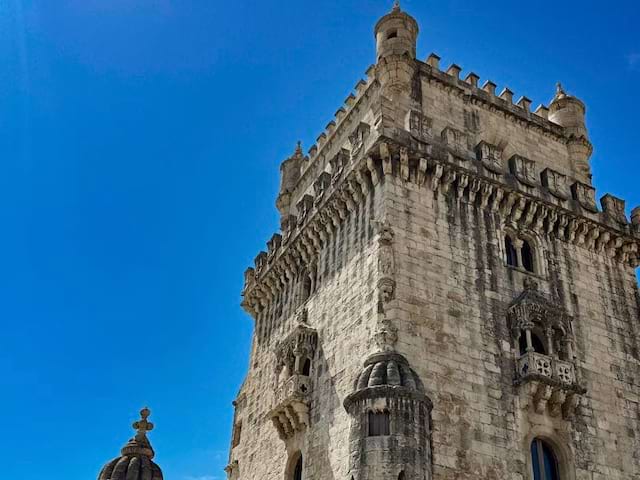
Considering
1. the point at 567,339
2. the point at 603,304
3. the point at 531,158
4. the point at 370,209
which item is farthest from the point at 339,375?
the point at 531,158

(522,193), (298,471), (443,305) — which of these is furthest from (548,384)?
(298,471)

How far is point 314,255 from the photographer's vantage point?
2773 centimetres

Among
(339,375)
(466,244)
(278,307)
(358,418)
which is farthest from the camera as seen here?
(278,307)

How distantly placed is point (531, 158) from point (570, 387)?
415 inches

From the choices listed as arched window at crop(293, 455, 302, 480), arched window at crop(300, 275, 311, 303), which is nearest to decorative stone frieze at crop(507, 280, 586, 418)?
arched window at crop(293, 455, 302, 480)

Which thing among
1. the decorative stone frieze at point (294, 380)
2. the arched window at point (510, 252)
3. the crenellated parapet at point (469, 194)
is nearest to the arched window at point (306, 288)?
the crenellated parapet at point (469, 194)

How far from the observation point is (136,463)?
69.8 ft

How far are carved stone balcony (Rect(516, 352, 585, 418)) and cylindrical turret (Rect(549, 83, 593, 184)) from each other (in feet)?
34.6

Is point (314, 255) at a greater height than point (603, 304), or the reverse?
point (314, 255)

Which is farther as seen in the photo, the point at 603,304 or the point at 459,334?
the point at 603,304

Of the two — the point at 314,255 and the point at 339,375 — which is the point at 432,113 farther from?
the point at 339,375

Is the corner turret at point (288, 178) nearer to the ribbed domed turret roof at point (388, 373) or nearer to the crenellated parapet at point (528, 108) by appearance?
the crenellated parapet at point (528, 108)

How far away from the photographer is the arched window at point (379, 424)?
18688mm

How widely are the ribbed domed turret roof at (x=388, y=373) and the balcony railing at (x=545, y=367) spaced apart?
385 cm
